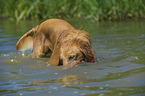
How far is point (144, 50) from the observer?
501cm

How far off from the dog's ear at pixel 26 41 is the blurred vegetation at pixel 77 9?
5469 mm

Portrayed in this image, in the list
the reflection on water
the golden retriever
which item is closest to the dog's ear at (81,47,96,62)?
the golden retriever

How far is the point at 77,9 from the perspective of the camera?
42.4ft

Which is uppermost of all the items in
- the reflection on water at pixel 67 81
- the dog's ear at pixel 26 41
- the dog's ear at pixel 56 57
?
the dog's ear at pixel 26 41

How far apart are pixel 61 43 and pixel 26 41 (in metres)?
1.50

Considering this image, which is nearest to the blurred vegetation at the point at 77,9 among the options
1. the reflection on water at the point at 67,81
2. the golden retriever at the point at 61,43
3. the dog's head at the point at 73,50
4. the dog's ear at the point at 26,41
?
the dog's ear at the point at 26,41

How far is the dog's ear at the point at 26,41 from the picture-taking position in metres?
5.41

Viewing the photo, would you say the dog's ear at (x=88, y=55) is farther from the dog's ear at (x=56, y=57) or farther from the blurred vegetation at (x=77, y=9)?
the blurred vegetation at (x=77, y=9)

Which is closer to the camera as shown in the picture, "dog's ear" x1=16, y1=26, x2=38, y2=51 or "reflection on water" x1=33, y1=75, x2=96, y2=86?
"reflection on water" x1=33, y1=75, x2=96, y2=86

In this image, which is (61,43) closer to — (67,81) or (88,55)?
(88,55)

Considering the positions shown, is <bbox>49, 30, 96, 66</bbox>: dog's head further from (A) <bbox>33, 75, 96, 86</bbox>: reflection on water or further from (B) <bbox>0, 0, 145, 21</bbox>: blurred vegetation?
(B) <bbox>0, 0, 145, 21</bbox>: blurred vegetation

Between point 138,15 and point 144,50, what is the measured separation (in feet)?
21.4

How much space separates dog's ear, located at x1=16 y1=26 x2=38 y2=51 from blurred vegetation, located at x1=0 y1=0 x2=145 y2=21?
5469mm

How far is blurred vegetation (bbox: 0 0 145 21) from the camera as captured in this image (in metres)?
10.5
